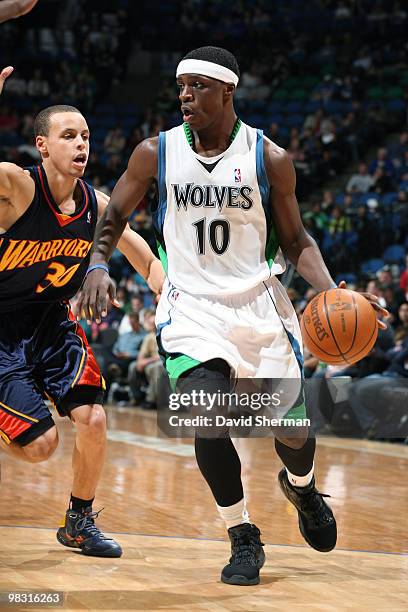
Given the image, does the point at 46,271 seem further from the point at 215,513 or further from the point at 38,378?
the point at 215,513

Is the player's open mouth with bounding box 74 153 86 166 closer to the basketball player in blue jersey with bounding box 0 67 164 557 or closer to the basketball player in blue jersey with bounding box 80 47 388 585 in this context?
the basketball player in blue jersey with bounding box 0 67 164 557

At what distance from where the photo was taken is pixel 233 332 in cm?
394

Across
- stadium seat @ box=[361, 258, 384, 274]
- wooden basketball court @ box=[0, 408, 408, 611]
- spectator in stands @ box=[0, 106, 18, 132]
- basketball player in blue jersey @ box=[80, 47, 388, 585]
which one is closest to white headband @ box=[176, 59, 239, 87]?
basketball player in blue jersey @ box=[80, 47, 388, 585]

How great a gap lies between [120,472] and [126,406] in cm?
506

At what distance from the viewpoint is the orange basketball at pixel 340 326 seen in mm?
3895

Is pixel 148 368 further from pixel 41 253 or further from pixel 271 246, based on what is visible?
pixel 271 246

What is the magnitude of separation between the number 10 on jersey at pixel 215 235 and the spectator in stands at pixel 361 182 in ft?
34.4

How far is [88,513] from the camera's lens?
4680mm

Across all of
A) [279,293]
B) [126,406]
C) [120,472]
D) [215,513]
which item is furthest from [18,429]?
[126,406]

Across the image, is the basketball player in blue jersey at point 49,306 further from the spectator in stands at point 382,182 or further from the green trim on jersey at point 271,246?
the spectator in stands at point 382,182

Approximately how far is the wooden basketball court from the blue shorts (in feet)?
2.35

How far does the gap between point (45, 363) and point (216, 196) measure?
1114mm

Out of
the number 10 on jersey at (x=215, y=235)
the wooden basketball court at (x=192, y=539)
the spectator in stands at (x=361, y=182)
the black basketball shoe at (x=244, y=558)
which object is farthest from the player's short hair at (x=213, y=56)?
the spectator in stands at (x=361, y=182)

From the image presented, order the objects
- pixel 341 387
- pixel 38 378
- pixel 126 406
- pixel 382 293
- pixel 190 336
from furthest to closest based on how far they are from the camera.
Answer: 1. pixel 126 406
2. pixel 382 293
3. pixel 341 387
4. pixel 38 378
5. pixel 190 336
